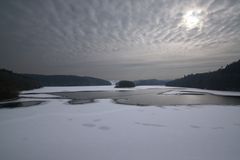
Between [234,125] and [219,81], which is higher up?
[219,81]

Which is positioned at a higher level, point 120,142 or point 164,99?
point 164,99

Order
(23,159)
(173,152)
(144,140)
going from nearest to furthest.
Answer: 1. (23,159)
2. (173,152)
3. (144,140)

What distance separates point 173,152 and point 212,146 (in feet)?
4.11

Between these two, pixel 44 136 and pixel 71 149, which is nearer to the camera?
pixel 71 149

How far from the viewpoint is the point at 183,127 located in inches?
245

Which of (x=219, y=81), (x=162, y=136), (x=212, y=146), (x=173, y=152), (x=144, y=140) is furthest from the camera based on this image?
(x=219, y=81)

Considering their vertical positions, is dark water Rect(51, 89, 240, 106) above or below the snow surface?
above

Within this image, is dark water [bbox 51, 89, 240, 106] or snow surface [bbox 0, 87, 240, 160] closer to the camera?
snow surface [bbox 0, 87, 240, 160]

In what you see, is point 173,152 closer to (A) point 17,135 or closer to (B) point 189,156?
(B) point 189,156

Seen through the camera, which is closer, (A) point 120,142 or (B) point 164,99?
(A) point 120,142

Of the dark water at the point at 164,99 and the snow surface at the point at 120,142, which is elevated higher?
the dark water at the point at 164,99

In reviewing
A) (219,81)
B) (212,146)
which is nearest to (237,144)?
(212,146)

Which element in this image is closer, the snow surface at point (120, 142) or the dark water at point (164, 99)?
the snow surface at point (120, 142)

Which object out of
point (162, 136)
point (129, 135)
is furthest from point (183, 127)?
point (129, 135)
